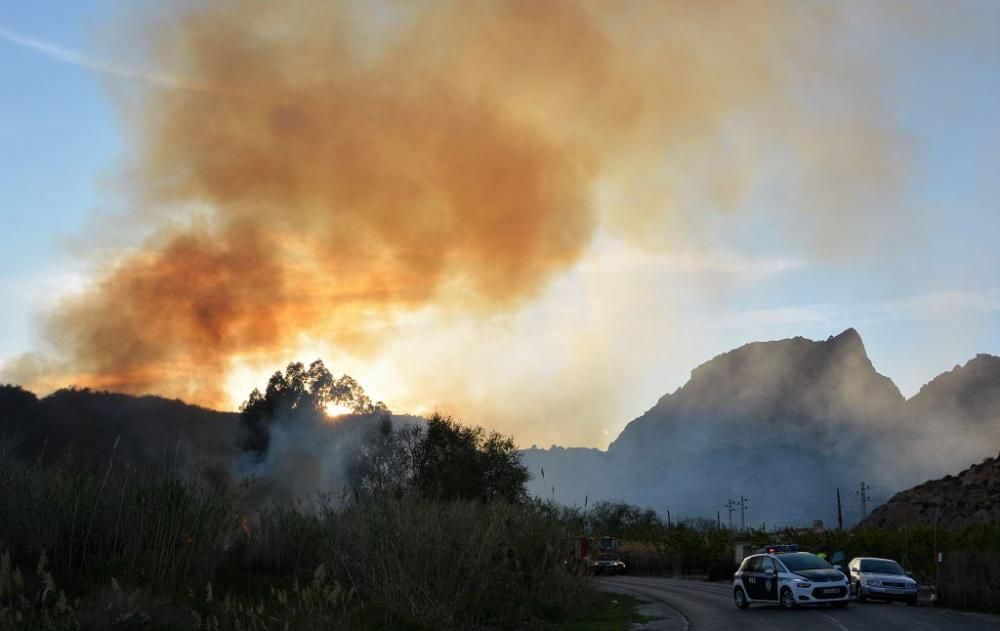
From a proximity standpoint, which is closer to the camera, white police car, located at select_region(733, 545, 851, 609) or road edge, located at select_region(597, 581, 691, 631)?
road edge, located at select_region(597, 581, 691, 631)

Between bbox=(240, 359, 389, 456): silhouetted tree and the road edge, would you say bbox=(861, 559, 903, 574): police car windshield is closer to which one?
the road edge

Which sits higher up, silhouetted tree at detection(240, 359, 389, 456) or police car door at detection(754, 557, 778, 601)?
silhouetted tree at detection(240, 359, 389, 456)

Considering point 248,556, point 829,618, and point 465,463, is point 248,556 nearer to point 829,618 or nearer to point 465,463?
point 829,618

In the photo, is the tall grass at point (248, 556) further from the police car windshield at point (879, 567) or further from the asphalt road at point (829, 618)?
the police car windshield at point (879, 567)

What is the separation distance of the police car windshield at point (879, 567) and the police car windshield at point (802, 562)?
4.36m

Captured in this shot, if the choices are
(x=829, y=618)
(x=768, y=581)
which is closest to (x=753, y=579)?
(x=768, y=581)

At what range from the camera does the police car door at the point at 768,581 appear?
2925 centimetres

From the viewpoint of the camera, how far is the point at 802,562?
29.6 metres

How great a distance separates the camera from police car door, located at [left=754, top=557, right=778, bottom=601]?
96.0ft

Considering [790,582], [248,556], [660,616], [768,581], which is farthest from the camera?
[768,581]

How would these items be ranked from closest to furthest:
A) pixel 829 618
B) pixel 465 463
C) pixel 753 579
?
pixel 829 618 → pixel 753 579 → pixel 465 463

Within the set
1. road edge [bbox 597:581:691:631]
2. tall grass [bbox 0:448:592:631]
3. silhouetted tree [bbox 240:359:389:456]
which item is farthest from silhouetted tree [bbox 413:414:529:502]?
tall grass [bbox 0:448:592:631]

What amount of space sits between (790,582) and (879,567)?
6927 millimetres

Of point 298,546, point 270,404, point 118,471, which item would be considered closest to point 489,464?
point 270,404
